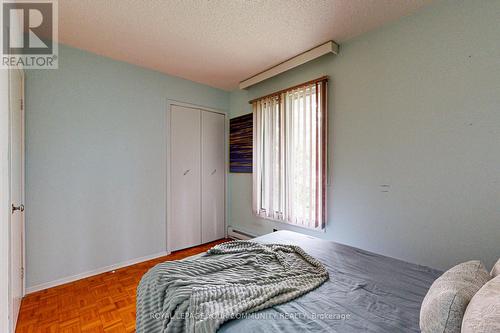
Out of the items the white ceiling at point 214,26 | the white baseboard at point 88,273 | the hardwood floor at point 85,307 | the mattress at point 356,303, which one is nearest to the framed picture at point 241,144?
the white ceiling at point 214,26

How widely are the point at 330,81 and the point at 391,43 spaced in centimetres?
59

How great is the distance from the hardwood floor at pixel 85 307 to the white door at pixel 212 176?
4.18ft

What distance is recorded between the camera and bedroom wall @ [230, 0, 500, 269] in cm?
152

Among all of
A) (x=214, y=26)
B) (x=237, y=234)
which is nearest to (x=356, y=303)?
(x=214, y=26)

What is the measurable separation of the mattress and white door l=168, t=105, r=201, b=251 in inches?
87.7

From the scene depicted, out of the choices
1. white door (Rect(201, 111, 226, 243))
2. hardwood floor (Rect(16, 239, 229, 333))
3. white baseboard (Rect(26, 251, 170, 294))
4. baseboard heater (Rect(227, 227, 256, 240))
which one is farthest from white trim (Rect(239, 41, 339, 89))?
hardwood floor (Rect(16, 239, 229, 333))

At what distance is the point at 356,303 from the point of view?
1049 millimetres

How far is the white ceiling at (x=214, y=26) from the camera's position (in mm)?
1746

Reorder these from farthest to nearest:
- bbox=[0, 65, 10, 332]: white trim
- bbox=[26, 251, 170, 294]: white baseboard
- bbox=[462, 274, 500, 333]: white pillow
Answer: bbox=[26, 251, 170, 294]: white baseboard → bbox=[0, 65, 10, 332]: white trim → bbox=[462, 274, 500, 333]: white pillow

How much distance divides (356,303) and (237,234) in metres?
2.65

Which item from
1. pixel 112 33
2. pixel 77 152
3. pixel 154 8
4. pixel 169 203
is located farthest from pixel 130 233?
pixel 154 8

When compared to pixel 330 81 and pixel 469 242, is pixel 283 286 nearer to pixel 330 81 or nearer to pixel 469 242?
pixel 469 242

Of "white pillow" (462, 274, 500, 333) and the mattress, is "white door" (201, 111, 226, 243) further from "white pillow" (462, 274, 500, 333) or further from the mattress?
"white pillow" (462, 274, 500, 333)

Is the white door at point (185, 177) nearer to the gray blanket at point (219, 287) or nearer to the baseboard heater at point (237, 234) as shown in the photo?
the baseboard heater at point (237, 234)
